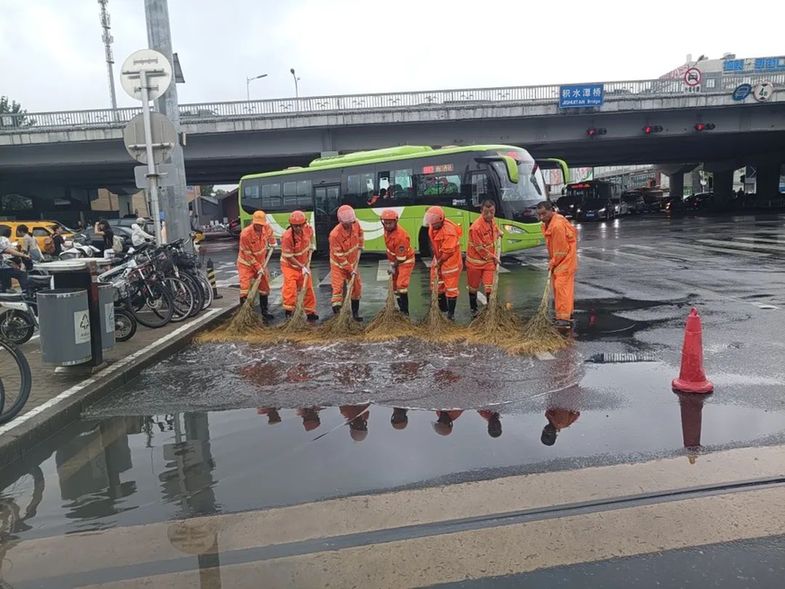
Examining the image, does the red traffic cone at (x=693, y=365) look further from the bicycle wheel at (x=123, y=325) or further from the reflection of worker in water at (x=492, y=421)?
the bicycle wheel at (x=123, y=325)

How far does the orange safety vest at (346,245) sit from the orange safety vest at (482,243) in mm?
1638

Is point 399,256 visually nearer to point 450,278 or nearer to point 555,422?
point 450,278

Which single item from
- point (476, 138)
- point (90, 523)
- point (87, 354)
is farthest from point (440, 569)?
point (476, 138)

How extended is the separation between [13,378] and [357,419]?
8.86 feet

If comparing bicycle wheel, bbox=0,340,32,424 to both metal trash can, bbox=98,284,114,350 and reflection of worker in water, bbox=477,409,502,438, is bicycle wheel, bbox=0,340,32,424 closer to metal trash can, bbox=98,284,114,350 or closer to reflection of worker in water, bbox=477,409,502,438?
metal trash can, bbox=98,284,114,350

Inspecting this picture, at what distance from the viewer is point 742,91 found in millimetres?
28203

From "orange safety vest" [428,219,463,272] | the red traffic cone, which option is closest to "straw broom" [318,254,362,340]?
"orange safety vest" [428,219,463,272]

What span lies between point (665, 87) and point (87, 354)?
3074 cm

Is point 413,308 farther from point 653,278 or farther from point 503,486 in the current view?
point 503,486

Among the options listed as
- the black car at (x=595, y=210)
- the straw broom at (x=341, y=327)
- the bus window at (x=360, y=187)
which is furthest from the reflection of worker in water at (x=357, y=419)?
the black car at (x=595, y=210)

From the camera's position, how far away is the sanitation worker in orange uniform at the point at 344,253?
8.55 metres

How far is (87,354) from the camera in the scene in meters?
5.64

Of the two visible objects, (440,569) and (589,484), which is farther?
(589,484)

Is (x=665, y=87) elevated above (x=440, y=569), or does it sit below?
above
